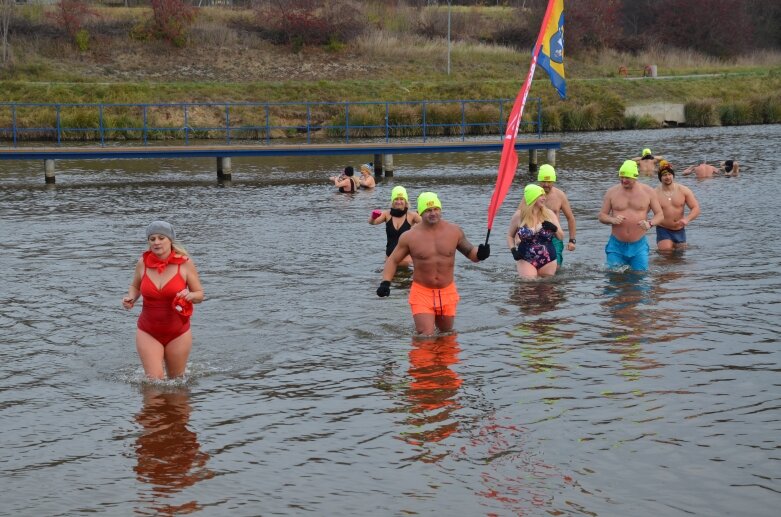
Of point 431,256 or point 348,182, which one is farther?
point 348,182

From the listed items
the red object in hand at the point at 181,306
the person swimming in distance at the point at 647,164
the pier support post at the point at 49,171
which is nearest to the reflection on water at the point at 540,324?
the red object in hand at the point at 181,306

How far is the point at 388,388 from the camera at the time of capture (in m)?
10.9

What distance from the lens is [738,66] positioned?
67.0 meters

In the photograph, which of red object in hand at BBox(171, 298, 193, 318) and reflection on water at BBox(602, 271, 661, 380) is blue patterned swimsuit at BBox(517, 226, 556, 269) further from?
red object in hand at BBox(171, 298, 193, 318)

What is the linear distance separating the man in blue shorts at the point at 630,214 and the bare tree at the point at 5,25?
45170mm

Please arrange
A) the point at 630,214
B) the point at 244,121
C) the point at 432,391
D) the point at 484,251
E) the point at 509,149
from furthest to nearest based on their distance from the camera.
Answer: the point at 244,121 → the point at 630,214 → the point at 509,149 → the point at 484,251 → the point at 432,391

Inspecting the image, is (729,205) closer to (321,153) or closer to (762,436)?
(321,153)

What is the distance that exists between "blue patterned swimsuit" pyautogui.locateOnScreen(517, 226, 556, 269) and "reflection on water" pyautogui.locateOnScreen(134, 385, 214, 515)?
19.2 ft

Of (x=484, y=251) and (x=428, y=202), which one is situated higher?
Result: (x=428, y=202)

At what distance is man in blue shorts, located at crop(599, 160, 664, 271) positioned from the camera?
1549 centimetres

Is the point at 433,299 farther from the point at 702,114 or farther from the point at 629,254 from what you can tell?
the point at 702,114

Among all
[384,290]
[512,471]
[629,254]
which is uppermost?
[384,290]

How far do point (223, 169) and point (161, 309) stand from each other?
22.2 m

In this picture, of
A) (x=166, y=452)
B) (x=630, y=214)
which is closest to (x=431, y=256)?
(x=166, y=452)
